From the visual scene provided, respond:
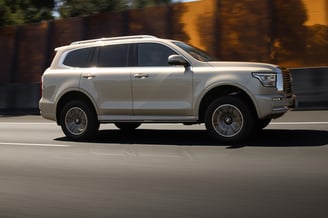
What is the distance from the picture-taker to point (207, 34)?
18.7 meters

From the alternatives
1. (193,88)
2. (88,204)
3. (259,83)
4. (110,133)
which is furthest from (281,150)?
(110,133)

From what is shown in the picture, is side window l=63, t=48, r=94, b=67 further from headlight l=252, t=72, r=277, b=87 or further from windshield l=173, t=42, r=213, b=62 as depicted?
headlight l=252, t=72, r=277, b=87

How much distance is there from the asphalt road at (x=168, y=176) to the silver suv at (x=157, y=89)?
0.44 meters

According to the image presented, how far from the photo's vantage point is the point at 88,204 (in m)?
5.73

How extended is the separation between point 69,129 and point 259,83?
3893 mm

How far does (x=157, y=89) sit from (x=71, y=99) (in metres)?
2.02

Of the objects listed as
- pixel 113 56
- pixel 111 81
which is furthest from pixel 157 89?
pixel 113 56

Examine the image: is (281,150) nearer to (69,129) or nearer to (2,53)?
(69,129)

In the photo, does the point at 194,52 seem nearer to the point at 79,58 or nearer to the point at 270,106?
the point at 270,106

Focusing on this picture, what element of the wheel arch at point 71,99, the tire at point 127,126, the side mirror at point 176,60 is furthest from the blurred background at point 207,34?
the wheel arch at point 71,99

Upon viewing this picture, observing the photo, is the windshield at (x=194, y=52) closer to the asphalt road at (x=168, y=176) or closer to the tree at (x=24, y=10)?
the asphalt road at (x=168, y=176)

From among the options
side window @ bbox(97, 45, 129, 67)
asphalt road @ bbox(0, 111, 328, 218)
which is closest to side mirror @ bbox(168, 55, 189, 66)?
side window @ bbox(97, 45, 129, 67)

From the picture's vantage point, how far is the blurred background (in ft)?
53.2

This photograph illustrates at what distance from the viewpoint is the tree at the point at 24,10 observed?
2692cm
